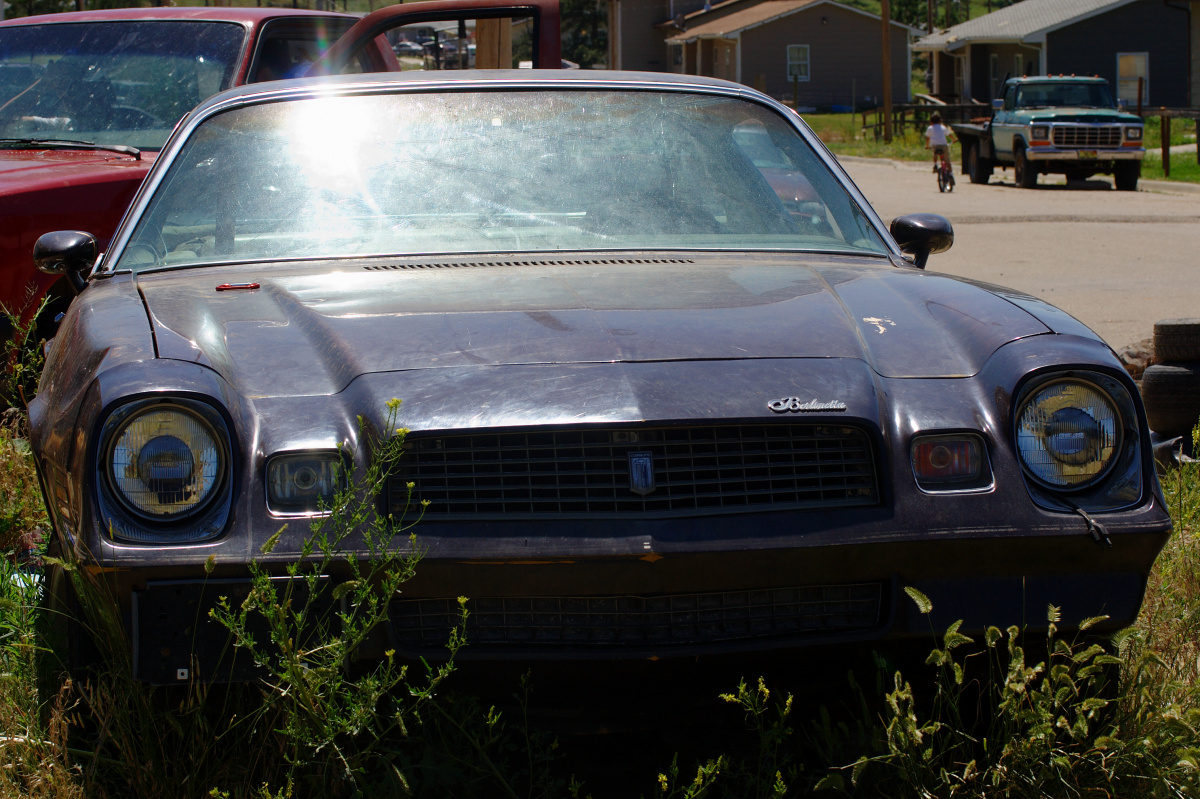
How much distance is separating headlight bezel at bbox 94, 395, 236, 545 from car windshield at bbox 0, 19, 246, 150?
414 centimetres

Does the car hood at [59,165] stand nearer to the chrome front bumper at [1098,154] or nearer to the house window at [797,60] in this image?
the chrome front bumper at [1098,154]

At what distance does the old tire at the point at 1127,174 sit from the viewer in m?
22.0

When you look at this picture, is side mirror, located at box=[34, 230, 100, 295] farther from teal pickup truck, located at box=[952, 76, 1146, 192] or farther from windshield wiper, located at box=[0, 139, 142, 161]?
teal pickup truck, located at box=[952, 76, 1146, 192]

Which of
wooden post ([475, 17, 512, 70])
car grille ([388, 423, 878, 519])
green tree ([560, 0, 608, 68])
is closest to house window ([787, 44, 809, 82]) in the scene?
green tree ([560, 0, 608, 68])

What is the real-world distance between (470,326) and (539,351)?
23cm

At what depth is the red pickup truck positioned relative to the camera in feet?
18.1

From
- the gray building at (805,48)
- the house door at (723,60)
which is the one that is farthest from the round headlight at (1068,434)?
the house door at (723,60)

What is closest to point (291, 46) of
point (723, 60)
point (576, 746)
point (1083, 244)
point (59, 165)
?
point (59, 165)

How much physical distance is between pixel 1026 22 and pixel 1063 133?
78.5 feet

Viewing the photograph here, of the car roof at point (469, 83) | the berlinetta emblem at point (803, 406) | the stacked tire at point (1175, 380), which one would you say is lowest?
the stacked tire at point (1175, 380)

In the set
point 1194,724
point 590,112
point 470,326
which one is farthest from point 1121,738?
point 590,112

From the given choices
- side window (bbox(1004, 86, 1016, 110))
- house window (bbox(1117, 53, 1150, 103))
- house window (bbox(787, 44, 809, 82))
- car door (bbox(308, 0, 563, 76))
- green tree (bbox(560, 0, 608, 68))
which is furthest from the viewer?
green tree (bbox(560, 0, 608, 68))

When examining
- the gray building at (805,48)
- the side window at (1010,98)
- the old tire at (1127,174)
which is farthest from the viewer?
the gray building at (805,48)

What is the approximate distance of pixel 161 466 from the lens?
2275 mm
